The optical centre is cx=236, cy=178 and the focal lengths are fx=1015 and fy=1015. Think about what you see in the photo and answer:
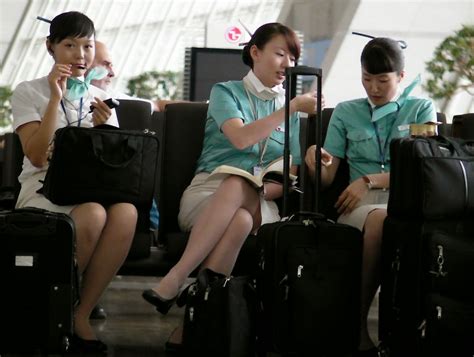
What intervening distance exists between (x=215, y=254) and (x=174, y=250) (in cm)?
27

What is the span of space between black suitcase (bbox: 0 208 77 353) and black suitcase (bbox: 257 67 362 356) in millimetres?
640

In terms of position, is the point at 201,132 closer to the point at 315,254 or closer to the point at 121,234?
the point at 121,234

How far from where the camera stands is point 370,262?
3449mm

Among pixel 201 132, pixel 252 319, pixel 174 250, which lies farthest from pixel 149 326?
pixel 252 319

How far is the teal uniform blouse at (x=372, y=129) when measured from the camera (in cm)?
382

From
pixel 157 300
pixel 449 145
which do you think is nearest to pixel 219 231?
pixel 157 300

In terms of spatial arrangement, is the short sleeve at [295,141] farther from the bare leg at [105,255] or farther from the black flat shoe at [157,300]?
the black flat shoe at [157,300]

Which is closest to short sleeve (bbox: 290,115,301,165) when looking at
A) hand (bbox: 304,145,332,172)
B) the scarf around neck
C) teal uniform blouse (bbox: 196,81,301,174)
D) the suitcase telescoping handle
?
teal uniform blouse (bbox: 196,81,301,174)

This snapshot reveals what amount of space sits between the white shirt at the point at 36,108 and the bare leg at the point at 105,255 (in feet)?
1.09

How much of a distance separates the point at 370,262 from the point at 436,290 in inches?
16.4

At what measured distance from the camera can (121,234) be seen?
11.6ft

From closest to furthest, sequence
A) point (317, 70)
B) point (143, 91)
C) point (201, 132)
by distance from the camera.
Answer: point (317, 70) < point (201, 132) < point (143, 91)

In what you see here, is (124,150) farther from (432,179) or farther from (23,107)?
(432,179)

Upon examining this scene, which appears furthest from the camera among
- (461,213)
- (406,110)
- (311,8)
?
(311,8)
